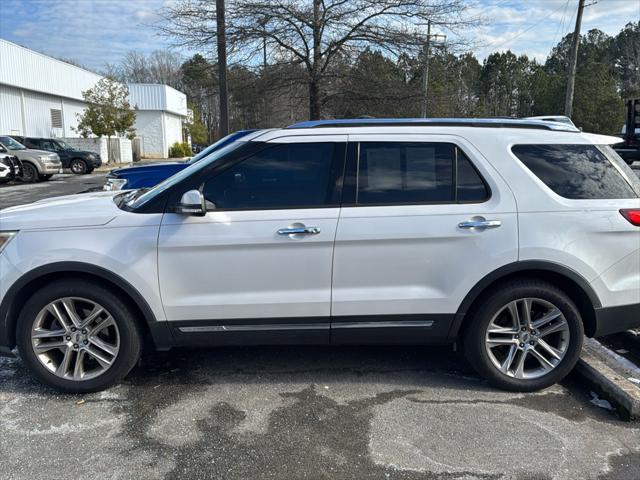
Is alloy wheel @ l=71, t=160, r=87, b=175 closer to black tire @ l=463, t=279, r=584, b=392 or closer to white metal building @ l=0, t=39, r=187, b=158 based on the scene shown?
white metal building @ l=0, t=39, r=187, b=158

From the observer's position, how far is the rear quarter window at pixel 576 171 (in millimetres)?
3686

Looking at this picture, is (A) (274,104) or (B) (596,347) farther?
(A) (274,104)

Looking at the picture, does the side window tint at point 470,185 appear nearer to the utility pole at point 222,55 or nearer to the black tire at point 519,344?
the black tire at point 519,344

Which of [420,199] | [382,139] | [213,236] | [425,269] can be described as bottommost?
[425,269]

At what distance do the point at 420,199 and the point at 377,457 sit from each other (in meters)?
1.68

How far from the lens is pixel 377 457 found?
302cm

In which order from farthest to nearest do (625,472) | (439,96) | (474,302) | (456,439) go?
(439,96), (474,302), (456,439), (625,472)

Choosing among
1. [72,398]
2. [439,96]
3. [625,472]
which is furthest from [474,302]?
[439,96]

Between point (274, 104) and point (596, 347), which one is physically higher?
point (274, 104)

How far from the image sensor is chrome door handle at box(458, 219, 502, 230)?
356 cm

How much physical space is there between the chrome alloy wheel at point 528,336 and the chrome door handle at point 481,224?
0.59 meters

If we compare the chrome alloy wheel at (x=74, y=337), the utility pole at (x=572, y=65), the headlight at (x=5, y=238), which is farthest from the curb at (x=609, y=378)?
the utility pole at (x=572, y=65)

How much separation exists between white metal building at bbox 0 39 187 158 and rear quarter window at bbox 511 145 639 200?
31.2 metres

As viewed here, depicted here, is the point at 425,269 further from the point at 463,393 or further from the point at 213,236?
the point at 213,236
